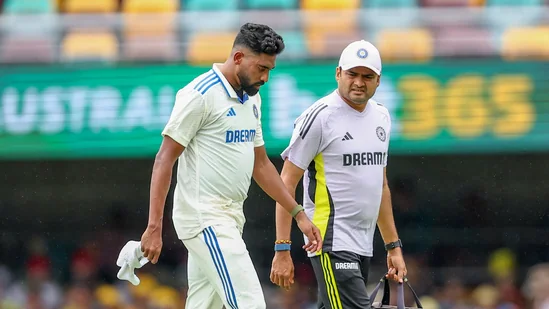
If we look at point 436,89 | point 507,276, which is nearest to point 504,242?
point 507,276

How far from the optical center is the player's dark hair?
17.4 feet

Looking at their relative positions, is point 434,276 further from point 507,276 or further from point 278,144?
point 278,144

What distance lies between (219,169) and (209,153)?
0.30 feet

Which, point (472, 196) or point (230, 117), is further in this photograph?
point (472, 196)

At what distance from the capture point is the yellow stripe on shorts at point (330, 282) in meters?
5.54

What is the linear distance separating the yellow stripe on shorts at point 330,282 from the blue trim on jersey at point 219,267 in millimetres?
567

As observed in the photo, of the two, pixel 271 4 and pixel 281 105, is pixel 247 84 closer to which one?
pixel 281 105

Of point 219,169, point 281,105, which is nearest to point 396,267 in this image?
point 219,169

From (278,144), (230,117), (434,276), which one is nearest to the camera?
(230,117)

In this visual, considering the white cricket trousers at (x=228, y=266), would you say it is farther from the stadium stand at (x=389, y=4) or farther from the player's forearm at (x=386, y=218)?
the stadium stand at (x=389, y=4)

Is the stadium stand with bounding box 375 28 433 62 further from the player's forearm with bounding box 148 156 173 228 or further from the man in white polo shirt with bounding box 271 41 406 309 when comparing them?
the player's forearm with bounding box 148 156 173 228

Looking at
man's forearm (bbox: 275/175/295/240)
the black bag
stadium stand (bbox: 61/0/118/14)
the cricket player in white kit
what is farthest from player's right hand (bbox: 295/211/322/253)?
stadium stand (bbox: 61/0/118/14)

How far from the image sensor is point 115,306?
1152 cm

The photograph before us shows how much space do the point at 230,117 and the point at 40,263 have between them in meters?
7.34
